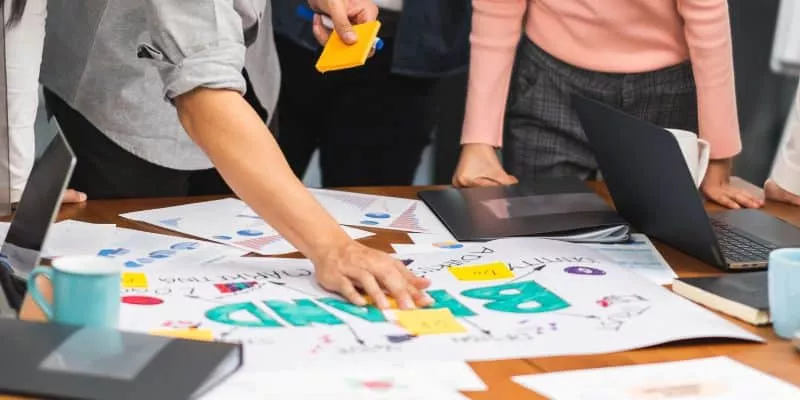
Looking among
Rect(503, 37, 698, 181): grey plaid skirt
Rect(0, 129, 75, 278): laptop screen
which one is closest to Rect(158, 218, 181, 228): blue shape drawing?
Rect(0, 129, 75, 278): laptop screen

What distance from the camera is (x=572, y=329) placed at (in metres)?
1.19

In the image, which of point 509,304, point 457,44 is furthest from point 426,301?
point 457,44

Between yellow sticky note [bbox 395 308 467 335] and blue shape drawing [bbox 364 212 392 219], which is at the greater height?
yellow sticky note [bbox 395 308 467 335]

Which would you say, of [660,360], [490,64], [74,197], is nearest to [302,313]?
[660,360]

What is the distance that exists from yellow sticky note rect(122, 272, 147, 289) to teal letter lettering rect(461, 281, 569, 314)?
1.19ft

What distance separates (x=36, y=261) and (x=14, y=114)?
441 mm

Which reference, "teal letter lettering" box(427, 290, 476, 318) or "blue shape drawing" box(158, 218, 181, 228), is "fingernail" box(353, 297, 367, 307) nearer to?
"teal letter lettering" box(427, 290, 476, 318)

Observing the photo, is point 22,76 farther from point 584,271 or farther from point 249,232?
point 584,271

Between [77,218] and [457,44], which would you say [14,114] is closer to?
[77,218]

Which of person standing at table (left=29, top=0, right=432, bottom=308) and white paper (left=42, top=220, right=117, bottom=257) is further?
white paper (left=42, top=220, right=117, bottom=257)

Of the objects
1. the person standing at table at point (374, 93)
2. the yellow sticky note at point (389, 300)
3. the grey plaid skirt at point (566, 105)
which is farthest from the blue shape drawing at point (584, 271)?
the person standing at table at point (374, 93)

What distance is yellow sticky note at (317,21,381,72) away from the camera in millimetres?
1456

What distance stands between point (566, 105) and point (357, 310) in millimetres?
832

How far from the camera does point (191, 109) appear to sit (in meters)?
1.35
